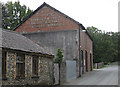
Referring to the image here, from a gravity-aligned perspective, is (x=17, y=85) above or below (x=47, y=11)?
below

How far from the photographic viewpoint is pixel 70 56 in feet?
88.5

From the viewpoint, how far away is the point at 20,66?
46.1ft

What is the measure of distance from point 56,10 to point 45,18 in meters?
2.01

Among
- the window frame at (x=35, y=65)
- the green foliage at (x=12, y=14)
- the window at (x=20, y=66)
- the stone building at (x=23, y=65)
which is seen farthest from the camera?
the green foliage at (x=12, y=14)

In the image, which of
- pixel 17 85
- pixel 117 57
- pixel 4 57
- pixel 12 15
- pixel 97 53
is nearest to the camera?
pixel 4 57

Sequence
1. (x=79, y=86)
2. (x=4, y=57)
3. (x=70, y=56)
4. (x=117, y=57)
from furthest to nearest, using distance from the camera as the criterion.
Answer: (x=117, y=57)
(x=70, y=56)
(x=79, y=86)
(x=4, y=57)

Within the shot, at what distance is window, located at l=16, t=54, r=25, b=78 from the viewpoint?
13745mm

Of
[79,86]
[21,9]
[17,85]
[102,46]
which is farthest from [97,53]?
[17,85]

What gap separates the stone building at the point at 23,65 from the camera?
486 inches

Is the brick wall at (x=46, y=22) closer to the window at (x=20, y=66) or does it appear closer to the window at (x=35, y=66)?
the window at (x=35, y=66)

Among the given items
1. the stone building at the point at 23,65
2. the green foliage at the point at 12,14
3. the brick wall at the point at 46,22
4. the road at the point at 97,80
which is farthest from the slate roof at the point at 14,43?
the green foliage at the point at 12,14

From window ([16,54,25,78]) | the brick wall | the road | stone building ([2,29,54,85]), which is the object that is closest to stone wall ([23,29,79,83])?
the brick wall

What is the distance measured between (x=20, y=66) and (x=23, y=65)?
9.0 inches

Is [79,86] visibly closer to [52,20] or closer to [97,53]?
[52,20]
